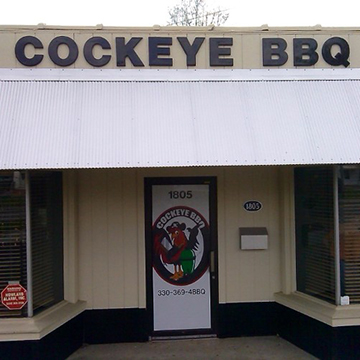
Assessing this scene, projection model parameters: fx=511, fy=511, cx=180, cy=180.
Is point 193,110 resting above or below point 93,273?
above

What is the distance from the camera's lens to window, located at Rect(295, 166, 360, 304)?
5809mm

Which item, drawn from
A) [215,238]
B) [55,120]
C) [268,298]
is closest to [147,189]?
[215,238]

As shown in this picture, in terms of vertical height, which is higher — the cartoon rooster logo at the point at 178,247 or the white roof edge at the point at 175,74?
the white roof edge at the point at 175,74

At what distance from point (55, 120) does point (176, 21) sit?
70.2ft

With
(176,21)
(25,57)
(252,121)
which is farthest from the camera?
(176,21)

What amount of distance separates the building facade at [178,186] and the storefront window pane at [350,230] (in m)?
0.02

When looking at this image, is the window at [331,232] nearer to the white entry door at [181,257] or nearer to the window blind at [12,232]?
the white entry door at [181,257]

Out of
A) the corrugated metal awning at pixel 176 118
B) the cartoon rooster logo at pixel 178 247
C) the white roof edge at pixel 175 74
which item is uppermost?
the white roof edge at pixel 175 74

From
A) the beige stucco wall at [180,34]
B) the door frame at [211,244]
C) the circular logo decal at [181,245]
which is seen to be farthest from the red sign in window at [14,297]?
the beige stucco wall at [180,34]

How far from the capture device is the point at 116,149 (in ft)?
17.5

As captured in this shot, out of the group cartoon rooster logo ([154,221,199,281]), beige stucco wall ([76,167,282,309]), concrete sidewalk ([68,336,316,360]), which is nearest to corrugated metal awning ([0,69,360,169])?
beige stucco wall ([76,167,282,309])

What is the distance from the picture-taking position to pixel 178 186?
6789 millimetres

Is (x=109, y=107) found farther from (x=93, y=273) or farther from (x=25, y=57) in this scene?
(x=93, y=273)

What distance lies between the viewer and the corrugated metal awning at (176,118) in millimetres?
5312
